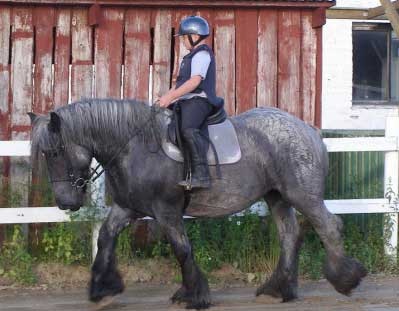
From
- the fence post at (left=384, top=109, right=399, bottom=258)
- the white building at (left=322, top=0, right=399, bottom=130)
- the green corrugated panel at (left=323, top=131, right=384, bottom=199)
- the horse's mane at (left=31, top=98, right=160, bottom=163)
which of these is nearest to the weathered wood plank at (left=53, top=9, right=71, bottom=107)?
the horse's mane at (left=31, top=98, right=160, bottom=163)

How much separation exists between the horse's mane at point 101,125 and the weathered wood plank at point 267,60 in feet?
9.97

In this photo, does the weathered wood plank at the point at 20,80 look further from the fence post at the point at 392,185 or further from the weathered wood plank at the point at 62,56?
the fence post at the point at 392,185

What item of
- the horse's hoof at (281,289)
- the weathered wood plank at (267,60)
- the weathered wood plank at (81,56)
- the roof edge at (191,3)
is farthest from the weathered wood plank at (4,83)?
the horse's hoof at (281,289)

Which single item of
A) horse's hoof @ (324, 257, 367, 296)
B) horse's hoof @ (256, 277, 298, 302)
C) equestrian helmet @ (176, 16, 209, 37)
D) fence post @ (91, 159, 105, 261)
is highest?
equestrian helmet @ (176, 16, 209, 37)

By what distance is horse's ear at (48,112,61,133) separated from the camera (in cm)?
789

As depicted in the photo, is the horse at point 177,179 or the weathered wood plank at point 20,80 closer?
the horse at point 177,179

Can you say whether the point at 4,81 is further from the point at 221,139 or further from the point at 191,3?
the point at 221,139

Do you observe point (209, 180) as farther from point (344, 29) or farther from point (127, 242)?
point (344, 29)

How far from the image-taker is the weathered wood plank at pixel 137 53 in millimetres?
10891

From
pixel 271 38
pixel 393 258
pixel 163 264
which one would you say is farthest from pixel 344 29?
pixel 163 264

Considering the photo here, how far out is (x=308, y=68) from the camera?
1127cm

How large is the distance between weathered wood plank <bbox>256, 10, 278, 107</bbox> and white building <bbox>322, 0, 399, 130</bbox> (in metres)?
4.30

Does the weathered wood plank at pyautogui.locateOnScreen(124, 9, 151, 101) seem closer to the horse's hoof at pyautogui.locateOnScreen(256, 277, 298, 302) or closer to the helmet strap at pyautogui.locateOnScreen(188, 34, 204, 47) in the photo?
the helmet strap at pyautogui.locateOnScreen(188, 34, 204, 47)

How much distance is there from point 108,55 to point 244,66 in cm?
164
